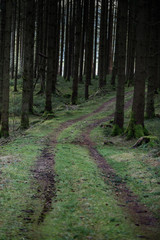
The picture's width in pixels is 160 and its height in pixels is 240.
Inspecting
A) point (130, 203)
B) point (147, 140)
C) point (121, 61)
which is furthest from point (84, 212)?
point (121, 61)

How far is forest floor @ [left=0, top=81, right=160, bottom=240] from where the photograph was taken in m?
5.33

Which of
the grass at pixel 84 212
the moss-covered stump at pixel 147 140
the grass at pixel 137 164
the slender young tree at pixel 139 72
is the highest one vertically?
the slender young tree at pixel 139 72

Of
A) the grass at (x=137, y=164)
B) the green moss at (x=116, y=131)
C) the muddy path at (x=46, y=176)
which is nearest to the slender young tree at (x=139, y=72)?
the grass at (x=137, y=164)

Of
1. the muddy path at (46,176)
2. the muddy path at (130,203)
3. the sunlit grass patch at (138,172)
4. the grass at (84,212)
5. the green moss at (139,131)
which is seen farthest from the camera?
the green moss at (139,131)

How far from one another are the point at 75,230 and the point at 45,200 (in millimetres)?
1686

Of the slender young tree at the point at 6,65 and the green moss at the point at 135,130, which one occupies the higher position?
the slender young tree at the point at 6,65

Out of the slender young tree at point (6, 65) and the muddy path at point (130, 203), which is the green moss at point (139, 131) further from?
the slender young tree at point (6, 65)

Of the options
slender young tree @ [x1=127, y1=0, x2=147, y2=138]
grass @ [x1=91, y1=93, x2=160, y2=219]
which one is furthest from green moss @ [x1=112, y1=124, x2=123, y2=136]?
slender young tree @ [x1=127, y1=0, x2=147, y2=138]

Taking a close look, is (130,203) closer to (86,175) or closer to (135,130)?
(86,175)

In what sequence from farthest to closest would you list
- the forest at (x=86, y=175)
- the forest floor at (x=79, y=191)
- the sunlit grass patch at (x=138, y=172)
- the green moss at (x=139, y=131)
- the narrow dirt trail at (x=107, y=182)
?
the green moss at (x=139, y=131) → the sunlit grass patch at (x=138, y=172) → the narrow dirt trail at (x=107, y=182) → the forest at (x=86, y=175) → the forest floor at (x=79, y=191)

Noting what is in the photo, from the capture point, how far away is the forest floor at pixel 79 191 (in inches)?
210

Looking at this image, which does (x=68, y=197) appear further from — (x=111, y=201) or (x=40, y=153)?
(x=40, y=153)

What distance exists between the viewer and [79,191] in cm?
755

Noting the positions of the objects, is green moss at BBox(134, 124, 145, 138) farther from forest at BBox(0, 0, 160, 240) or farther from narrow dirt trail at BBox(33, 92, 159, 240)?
narrow dirt trail at BBox(33, 92, 159, 240)
